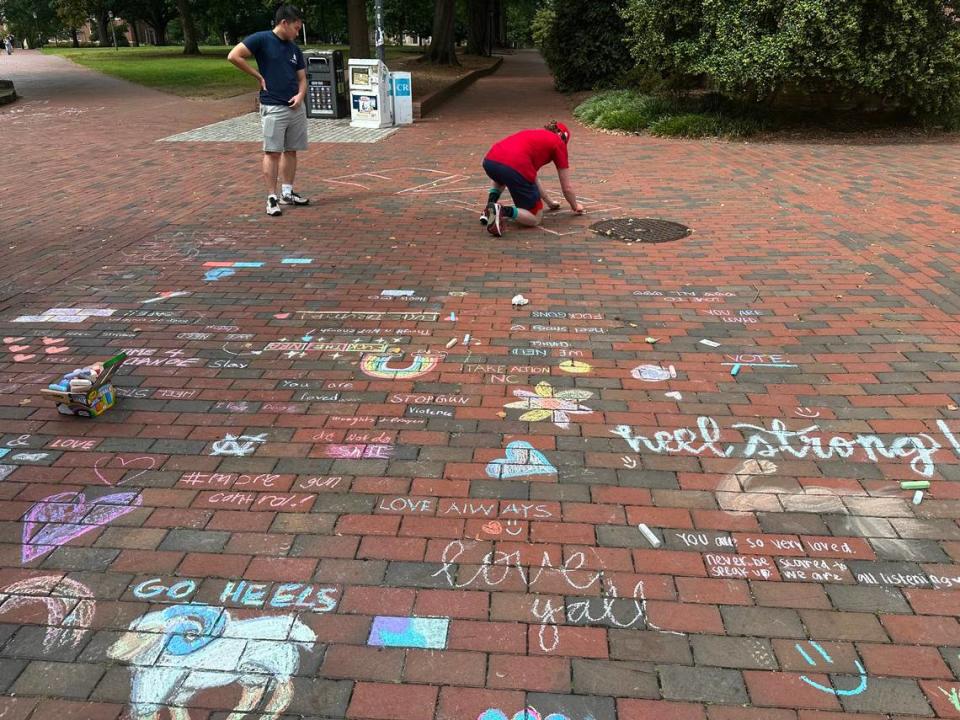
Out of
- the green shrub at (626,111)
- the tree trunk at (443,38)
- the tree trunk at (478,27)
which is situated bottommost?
the green shrub at (626,111)

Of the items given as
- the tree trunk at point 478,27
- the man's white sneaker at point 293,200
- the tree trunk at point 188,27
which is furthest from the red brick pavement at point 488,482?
the tree trunk at point 188,27

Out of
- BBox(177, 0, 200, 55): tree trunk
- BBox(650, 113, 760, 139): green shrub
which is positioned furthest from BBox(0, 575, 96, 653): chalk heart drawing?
BBox(177, 0, 200, 55): tree trunk

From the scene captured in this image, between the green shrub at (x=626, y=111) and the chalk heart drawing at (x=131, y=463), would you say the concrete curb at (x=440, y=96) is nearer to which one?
the green shrub at (x=626, y=111)

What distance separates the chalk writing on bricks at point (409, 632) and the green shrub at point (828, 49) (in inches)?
430

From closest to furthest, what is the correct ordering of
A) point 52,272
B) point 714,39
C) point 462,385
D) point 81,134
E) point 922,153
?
point 462,385 → point 52,272 → point 922,153 → point 714,39 → point 81,134

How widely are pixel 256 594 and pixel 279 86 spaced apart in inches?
246

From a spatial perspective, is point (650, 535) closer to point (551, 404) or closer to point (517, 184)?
point (551, 404)

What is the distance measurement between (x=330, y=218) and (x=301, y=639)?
5.70m

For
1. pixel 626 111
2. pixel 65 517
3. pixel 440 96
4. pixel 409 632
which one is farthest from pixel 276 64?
pixel 440 96

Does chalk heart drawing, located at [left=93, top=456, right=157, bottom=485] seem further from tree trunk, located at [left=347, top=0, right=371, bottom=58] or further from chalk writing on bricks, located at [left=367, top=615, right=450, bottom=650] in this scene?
tree trunk, located at [left=347, top=0, right=371, bottom=58]

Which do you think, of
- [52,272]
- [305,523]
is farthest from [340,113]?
[305,523]

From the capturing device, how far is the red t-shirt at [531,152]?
6.40m

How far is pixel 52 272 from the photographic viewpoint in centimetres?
562

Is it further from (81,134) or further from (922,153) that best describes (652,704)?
(81,134)
